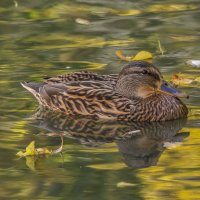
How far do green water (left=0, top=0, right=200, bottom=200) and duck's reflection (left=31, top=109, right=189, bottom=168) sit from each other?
1cm

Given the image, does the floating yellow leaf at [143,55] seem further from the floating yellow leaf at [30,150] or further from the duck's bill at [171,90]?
the floating yellow leaf at [30,150]

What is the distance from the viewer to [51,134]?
11812 mm

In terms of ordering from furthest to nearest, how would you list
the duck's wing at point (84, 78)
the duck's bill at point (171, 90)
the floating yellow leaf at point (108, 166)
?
the duck's wing at point (84, 78) < the duck's bill at point (171, 90) < the floating yellow leaf at point (108, 166)

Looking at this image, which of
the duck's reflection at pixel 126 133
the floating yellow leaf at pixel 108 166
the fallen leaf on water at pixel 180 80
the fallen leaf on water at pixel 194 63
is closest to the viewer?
the floating yellow leaf at pixel 108 166

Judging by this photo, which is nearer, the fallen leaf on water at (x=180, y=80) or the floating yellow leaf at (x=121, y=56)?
the fallen leaf on water at (x=180, y=80)

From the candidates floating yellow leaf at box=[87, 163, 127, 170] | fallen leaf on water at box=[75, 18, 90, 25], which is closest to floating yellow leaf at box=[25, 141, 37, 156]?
floating yellow leaf at box=[87, 163, 127, 170]

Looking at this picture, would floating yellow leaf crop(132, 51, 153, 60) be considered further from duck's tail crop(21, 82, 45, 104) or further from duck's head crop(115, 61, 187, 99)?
duck's tail crop(21, 82, 45, 104)

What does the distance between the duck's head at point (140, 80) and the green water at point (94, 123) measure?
46cm

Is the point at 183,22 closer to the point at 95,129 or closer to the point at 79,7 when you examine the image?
the point at 79,7

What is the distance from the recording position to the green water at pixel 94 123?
998cm

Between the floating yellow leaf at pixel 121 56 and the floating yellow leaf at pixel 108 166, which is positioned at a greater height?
the floating yellow leaf at pixel 108 166

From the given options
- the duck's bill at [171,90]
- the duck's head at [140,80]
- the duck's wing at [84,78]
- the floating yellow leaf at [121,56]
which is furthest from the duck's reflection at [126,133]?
the floating yellow leaf at [121,56]

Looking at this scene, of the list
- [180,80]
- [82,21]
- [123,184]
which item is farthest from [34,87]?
[82,21]

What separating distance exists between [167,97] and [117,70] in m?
1.38
